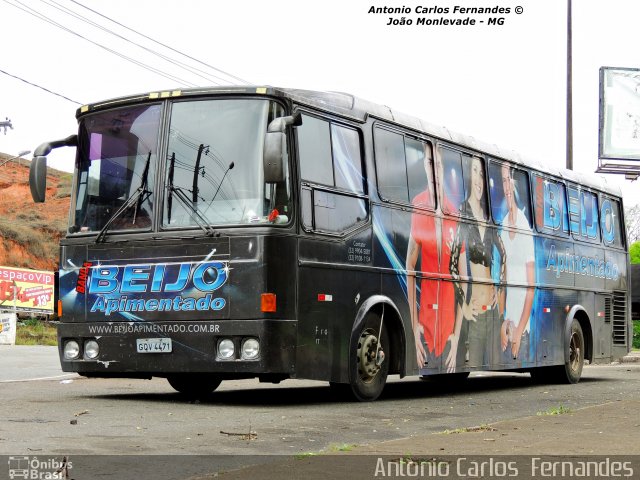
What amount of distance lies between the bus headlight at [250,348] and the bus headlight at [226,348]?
0.37 feet

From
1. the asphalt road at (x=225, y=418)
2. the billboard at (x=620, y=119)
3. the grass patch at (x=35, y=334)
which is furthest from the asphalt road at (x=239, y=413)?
the billboard at (x=620, y=119)

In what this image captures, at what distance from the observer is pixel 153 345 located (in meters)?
12.3

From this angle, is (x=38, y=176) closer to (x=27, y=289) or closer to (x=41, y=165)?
(x=41, y=165)

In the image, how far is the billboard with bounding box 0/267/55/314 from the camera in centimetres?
5740

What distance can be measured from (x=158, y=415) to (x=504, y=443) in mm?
3912

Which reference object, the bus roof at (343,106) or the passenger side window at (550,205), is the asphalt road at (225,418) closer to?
the passenger side window at (550,205)

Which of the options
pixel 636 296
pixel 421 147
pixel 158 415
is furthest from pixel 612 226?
pixel 158 415

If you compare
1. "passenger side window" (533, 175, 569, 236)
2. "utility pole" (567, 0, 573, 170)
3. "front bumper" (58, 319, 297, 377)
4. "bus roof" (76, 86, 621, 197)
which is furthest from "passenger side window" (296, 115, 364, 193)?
"utility pole" (567, 0, 573, 170)

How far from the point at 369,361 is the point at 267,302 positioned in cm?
203

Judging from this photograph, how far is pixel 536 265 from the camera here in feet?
59.9

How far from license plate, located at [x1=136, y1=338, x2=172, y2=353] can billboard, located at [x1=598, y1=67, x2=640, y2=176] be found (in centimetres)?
3869

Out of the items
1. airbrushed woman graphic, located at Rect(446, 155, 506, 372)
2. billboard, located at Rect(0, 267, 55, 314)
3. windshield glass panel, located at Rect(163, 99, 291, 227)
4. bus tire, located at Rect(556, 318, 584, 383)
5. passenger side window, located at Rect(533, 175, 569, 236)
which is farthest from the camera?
billboard, located at Rect(0, 267, 55, 314)

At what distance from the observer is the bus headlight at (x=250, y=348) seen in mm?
11836

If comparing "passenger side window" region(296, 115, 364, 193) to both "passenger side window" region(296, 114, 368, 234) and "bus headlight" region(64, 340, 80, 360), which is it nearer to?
"passenger side window" region(296, 114, 368, 234)
